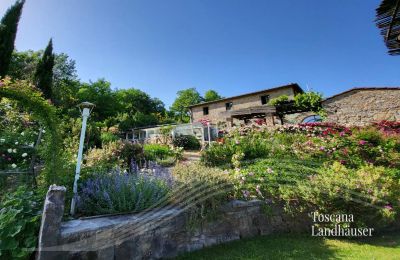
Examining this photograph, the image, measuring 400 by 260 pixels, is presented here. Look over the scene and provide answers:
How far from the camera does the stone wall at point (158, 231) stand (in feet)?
7.29

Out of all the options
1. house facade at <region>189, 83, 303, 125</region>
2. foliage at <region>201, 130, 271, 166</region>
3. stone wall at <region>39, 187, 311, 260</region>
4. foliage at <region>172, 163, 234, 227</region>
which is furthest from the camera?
house facade at <region>189, 83, 303, 125</region>

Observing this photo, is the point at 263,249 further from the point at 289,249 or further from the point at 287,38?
the point at 287,38

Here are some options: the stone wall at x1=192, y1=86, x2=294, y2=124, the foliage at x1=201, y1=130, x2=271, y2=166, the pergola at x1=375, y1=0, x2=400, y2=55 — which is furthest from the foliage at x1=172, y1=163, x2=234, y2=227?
the stone wall at x1=192, y1=86, x2=294, y2=124

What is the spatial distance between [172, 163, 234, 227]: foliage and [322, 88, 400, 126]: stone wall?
14.5 meters

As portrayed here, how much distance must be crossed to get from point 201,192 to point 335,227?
2.15m

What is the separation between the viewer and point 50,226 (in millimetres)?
2076

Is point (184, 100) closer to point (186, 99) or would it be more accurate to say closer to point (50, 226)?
point (186, 99)

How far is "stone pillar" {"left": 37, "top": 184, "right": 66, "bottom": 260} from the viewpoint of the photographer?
2.02 metres

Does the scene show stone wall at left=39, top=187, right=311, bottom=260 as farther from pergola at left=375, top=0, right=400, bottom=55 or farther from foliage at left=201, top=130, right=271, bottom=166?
pergola at left=375, top=0, right=400, bottom=55

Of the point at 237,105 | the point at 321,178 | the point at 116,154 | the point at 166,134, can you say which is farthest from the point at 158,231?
the point at 237,105

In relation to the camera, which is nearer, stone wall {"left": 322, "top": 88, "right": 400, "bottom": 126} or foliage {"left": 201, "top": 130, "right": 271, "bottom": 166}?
foliage {"left": 201, "top": 130, "right": 271, "bottom": 166}

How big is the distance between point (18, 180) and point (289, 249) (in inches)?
173

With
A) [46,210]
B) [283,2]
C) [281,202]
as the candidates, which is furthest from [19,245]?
[283,2]

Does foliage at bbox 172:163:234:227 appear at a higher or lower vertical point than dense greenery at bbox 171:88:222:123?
lower
